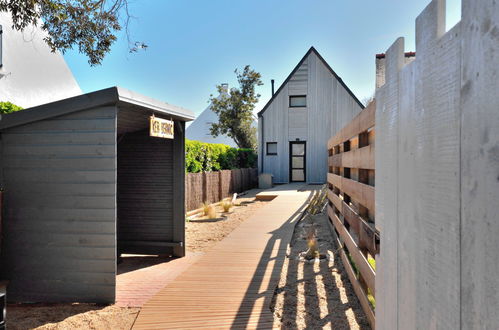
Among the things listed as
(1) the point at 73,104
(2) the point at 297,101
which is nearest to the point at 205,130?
(2) the point at 297,101

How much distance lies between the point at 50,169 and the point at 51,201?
15.7 inches

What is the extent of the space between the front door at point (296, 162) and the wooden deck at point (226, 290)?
51.6 ft

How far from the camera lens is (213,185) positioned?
1528 centimetres

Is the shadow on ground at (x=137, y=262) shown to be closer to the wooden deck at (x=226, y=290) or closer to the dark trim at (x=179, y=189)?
the dark trim at (x=179, y=189)

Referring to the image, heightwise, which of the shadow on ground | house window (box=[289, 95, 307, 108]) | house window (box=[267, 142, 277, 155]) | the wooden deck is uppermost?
house window (box=[289, 95, 307, 108])

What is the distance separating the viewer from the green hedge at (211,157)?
13.3 metres

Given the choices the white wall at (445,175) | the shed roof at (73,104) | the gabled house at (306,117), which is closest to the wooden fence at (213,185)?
the gabled house at (306,117)

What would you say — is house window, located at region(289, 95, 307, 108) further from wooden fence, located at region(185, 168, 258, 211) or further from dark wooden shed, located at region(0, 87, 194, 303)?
dark wooden shed, located at region(0, 87, 194, 303)

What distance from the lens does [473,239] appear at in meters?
1.28

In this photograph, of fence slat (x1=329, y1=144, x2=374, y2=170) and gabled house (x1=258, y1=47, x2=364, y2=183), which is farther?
gabled house (x1=258, y1=47, x2=364, y2=183)

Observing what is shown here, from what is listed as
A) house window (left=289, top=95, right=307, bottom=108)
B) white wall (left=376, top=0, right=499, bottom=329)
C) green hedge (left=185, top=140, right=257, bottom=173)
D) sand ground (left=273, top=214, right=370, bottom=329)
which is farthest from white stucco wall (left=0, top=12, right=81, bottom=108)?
white wall (left=376, top=0, right=499, bottom=329)

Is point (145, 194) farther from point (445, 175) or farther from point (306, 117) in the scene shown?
point (306, 117)

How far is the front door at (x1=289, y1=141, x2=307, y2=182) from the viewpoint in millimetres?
23172

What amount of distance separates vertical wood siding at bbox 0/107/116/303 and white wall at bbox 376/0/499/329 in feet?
11.1
